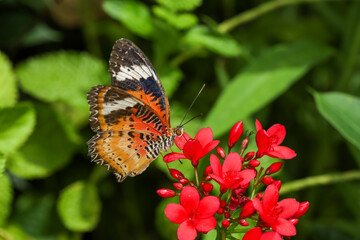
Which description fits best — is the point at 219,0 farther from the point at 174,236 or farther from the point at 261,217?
the point at 261,217

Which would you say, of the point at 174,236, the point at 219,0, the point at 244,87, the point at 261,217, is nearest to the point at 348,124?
the point at 244,87

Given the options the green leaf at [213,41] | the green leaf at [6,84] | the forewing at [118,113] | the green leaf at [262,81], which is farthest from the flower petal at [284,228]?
the green leaf at [6,84]

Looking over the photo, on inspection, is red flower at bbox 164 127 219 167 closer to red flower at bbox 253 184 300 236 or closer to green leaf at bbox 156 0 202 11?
red flower at bbox 253 184 300 236

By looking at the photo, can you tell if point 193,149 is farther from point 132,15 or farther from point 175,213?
point 132,15

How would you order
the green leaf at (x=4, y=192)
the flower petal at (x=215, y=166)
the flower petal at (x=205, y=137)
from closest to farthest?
the flower petal at (x=215, y=166), the flower petal at (x=205, y=137), the green leaf at (x=4, y=192)

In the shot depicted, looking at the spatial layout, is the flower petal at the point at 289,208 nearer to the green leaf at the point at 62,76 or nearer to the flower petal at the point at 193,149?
the flower petal at the point at 193,149

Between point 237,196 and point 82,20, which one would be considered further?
point 82,20
